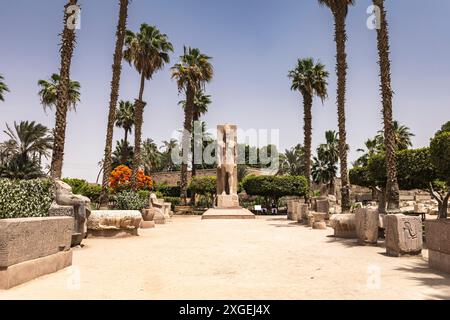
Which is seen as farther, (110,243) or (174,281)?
(110,243)

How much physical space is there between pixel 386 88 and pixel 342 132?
18.3ft

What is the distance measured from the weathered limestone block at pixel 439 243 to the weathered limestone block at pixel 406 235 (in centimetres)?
118

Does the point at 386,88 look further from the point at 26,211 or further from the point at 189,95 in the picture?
the point at 189,95

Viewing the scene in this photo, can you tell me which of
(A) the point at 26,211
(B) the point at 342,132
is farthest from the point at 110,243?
(B) the point at 342,132

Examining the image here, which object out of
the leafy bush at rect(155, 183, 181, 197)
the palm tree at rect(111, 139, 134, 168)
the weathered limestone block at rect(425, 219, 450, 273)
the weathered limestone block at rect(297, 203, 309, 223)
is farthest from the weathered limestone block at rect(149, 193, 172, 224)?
the palm tree at rect(111, 139, 134, 168)

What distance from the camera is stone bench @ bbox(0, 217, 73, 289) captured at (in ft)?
15.0

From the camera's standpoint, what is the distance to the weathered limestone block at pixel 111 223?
35.0ft

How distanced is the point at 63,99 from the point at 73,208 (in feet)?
24.8

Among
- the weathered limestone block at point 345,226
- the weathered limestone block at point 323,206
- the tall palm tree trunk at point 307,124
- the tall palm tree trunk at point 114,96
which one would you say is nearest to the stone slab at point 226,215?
the weathered limestone block at point 323,206

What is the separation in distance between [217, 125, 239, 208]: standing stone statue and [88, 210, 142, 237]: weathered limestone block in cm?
1650

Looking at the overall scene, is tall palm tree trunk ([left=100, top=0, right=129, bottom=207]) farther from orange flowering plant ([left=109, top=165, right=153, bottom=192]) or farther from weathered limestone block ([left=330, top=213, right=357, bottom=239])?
orange flowering plant ([left=109, top=165, right=153, bottom=192])

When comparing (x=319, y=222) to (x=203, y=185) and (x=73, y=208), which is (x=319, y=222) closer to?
(x=73, y=208)

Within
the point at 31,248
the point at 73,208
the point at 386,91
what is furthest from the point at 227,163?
the point at 31,248
